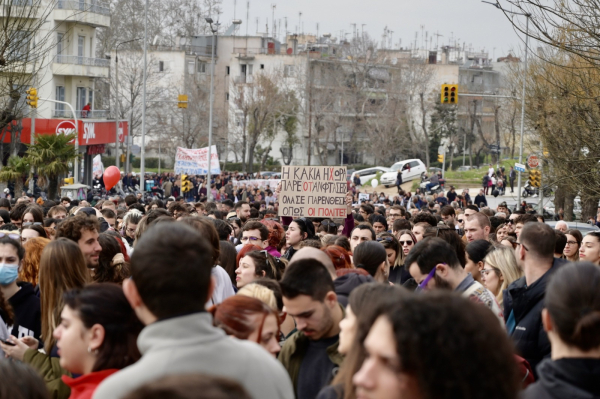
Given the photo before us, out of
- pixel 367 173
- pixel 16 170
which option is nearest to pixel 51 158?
pixel 16 170

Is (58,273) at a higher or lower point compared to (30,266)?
higher

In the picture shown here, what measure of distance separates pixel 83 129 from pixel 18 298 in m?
45.7

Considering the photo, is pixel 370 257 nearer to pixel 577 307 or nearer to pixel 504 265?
pixel 504 265

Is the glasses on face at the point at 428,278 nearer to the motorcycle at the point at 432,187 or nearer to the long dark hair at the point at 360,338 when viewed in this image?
the long dark hair at the point at 360,338

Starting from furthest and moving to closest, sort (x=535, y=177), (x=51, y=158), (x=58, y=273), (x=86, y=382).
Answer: (x=535, y=177)
(x=51, y=158)
(x=58, y=273)
(x=86, y=382)

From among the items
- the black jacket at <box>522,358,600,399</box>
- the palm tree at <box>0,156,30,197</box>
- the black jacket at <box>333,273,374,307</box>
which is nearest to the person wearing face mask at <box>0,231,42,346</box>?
the black jacket at <box>333,273,374,307</box>

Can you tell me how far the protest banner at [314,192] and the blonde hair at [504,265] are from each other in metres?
6.07

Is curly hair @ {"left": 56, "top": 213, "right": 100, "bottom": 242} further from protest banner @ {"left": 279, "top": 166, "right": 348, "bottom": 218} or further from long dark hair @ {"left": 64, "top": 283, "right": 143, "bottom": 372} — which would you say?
protest banner @ {"left": 279, "top": 166, "right": 348, "bottom": 218}

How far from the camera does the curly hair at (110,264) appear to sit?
6379 mm

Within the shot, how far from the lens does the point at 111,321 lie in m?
3.66

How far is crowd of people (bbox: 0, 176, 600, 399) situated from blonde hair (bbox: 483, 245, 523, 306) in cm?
2

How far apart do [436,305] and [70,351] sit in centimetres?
192

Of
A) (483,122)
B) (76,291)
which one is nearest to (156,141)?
(483,122)

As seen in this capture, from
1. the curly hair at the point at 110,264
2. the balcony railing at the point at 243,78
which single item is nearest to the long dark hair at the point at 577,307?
the curly hair at the point at 110,264
